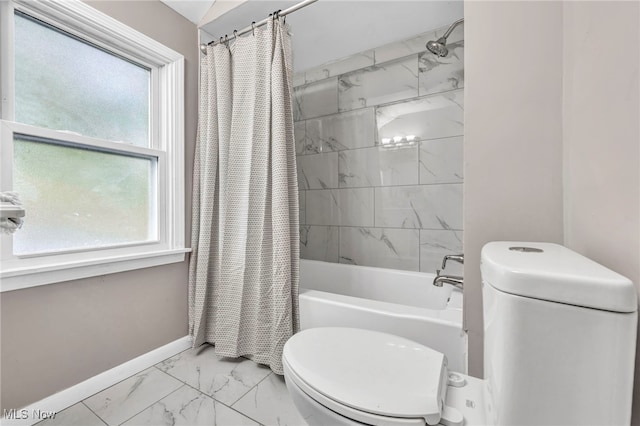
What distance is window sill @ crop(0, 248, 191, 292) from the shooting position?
3.57ft

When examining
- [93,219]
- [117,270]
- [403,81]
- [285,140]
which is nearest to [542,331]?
[285,140]

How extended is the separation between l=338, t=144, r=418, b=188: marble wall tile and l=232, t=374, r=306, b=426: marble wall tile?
1.57m

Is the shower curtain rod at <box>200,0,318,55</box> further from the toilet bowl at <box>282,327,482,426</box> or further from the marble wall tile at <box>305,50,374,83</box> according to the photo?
the toilet bowl at <box>282,327,482,426</box>

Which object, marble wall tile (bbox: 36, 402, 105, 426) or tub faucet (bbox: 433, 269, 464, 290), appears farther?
tub faucet (bbox: 433, 269, 464, 290)

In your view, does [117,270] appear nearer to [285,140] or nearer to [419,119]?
[285,140]

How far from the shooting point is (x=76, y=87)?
1357 mm

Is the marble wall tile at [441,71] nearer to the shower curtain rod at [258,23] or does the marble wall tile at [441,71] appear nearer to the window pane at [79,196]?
the shower curtain rod at [258,23]

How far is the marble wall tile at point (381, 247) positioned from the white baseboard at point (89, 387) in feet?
4.62

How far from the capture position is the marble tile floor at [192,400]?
1.16m

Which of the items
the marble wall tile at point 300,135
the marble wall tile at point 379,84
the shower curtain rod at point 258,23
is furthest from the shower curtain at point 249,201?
the marble wall tile at point 300,135

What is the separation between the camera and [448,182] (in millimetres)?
1951

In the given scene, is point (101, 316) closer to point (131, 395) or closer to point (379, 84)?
point (131, 395)

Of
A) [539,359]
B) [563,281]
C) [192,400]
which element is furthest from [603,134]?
[192,400]

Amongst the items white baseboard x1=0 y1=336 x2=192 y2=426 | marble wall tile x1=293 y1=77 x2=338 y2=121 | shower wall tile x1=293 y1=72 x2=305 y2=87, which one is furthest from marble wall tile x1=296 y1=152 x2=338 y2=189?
white baseboard x1=0 y1=336 x2=192 y2=426
